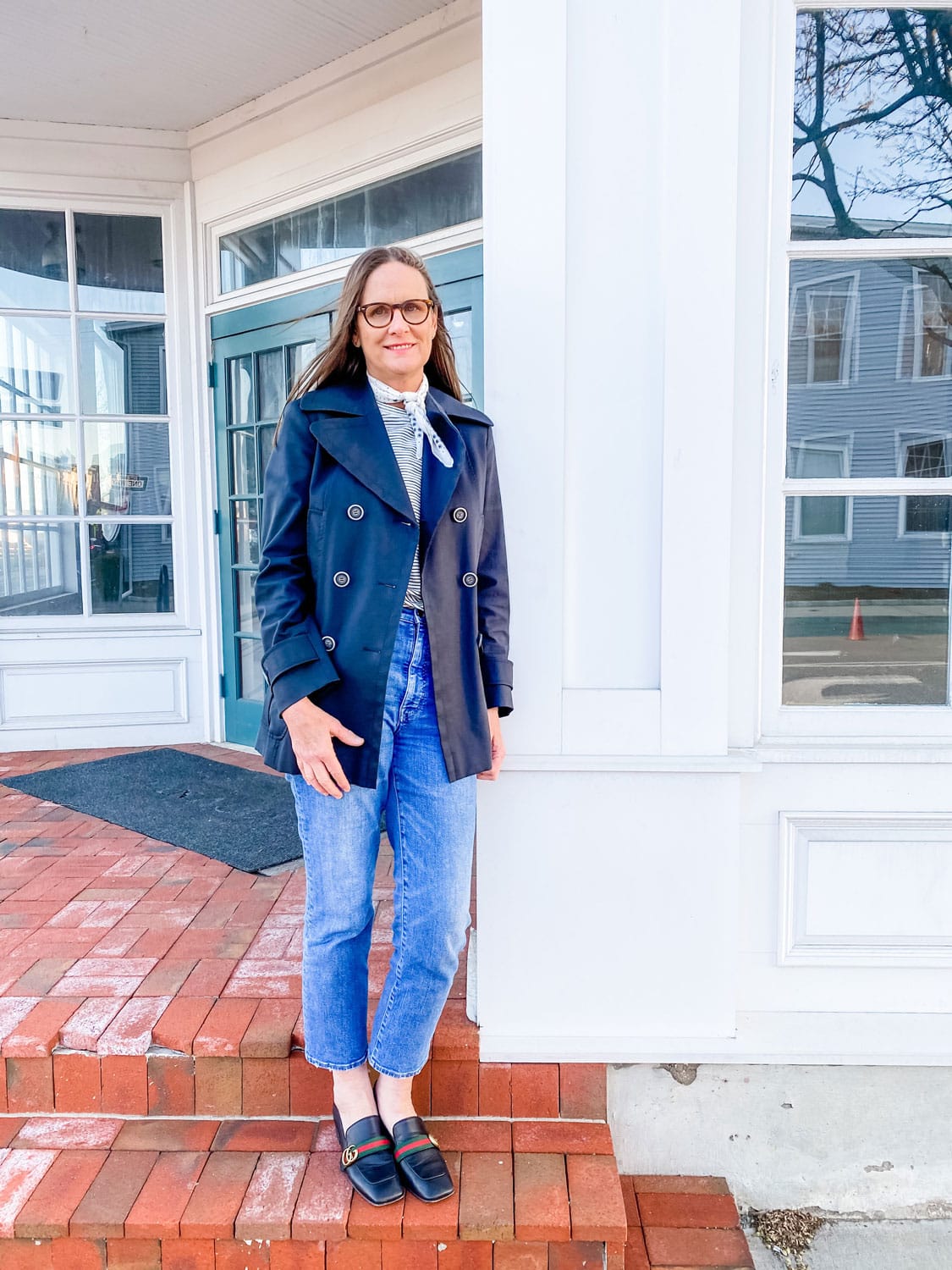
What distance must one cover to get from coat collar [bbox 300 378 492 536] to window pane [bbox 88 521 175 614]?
2.90m

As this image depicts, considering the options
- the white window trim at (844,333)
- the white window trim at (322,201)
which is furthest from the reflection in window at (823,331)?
the white window trim at (322,201)

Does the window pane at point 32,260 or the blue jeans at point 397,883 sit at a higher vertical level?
the window pane at point 32,260

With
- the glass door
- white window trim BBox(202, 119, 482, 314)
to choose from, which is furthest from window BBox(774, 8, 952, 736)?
the glass door

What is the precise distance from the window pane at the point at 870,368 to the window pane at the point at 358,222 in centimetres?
168

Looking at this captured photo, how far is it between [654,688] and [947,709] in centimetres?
63

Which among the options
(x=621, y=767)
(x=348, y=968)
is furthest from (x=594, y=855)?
(x=348, y=968)

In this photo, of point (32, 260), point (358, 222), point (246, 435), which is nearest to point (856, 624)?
point (358, 222)

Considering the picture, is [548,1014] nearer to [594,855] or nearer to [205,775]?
[594,855]

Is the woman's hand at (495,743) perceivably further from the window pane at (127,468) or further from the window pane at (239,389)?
the window pane at (127,468)

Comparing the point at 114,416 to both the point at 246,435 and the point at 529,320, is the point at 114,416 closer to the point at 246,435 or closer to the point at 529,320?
the point at 246,435

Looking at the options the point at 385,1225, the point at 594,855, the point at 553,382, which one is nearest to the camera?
the point at 385,1225

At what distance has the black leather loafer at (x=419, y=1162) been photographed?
1.55m

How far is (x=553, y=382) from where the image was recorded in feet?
5.47

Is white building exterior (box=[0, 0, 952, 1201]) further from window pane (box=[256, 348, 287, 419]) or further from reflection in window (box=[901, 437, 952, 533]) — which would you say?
window pane (box=[256, 348, 287, 419])
